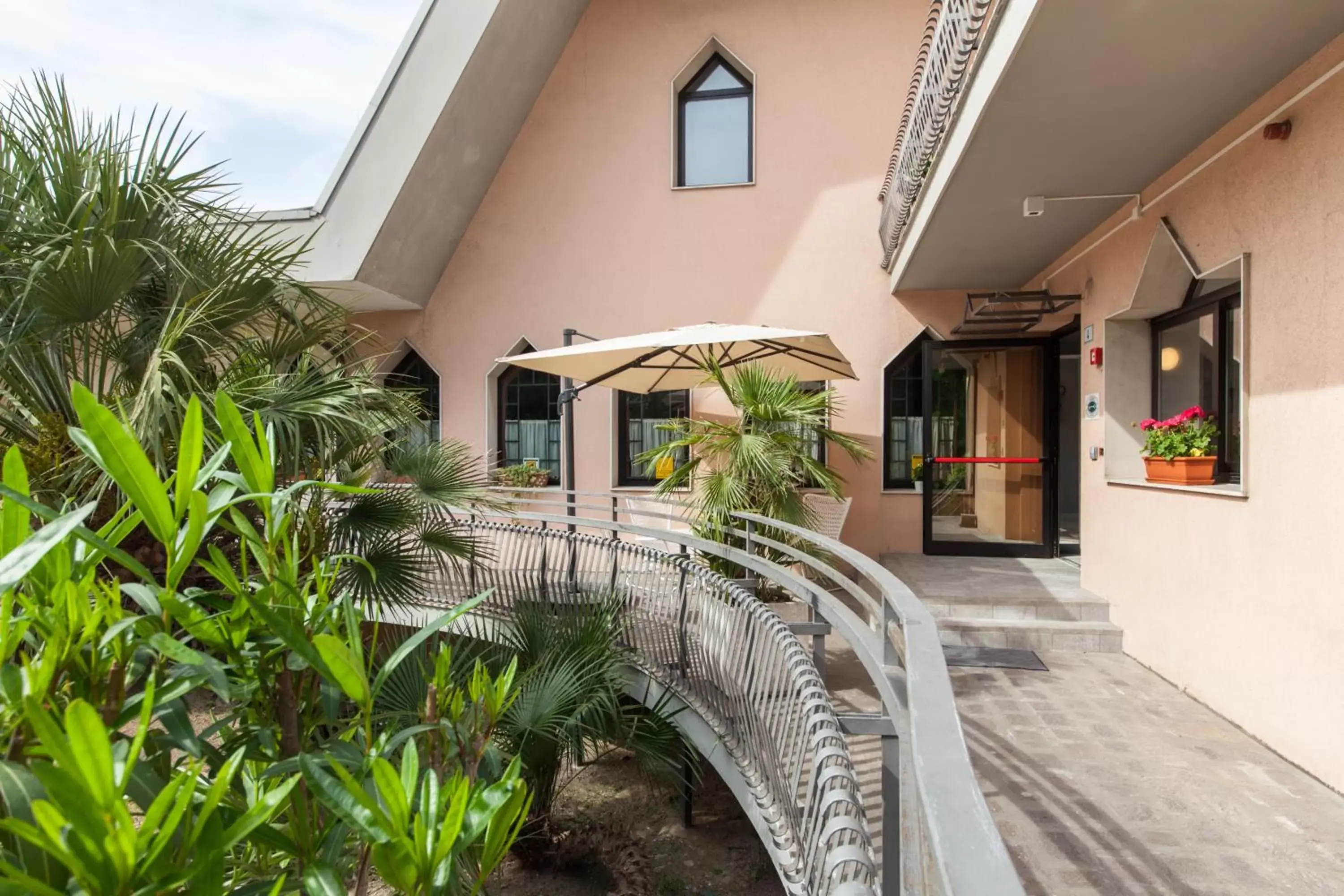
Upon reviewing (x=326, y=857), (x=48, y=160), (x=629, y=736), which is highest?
(x=48, y=160)

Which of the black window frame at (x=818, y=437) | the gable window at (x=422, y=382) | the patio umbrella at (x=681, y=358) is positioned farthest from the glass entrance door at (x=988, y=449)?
the gable window at (x=422, y=382)

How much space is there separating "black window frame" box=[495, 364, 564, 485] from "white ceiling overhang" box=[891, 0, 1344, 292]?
18.1 feet

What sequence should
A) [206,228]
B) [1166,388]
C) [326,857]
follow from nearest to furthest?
[326,857]
[206,228]
[1166,388]

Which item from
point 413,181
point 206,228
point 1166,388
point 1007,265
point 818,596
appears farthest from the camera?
point 413,181

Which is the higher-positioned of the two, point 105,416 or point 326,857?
point 105,416

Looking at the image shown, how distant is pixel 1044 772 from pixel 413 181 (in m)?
8.03

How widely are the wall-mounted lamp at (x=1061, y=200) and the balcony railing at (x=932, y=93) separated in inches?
27.8

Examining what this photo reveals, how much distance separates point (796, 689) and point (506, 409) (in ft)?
26.5

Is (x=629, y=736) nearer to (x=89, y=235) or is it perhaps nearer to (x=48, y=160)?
(x=89, y=235)

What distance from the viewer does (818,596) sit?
8.29 feet

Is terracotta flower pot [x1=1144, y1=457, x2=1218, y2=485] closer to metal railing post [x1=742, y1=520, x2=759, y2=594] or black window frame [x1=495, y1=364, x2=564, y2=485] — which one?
metal railing post [x1=742, y1=520, x2=759, y2=594]

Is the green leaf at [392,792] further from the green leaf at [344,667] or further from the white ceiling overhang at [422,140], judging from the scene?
the white ceiling overhang at [422,140]

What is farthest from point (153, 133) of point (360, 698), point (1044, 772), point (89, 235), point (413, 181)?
point (1044, 772)

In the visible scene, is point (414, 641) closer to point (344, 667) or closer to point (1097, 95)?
point (344, 667)
